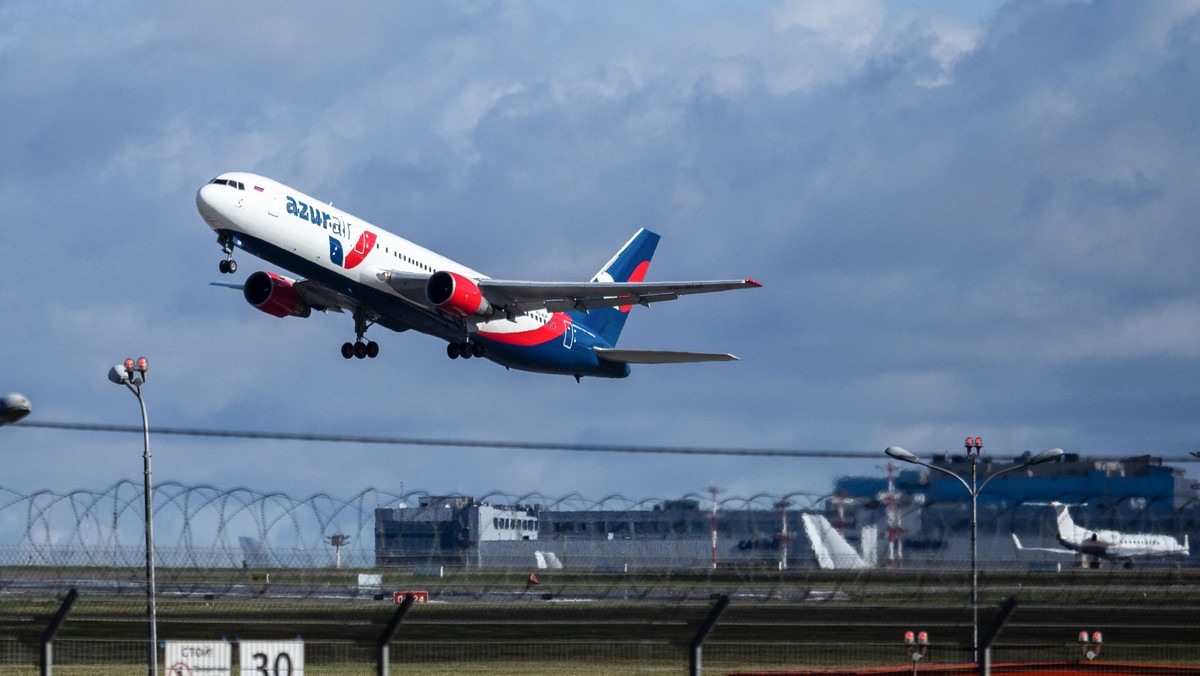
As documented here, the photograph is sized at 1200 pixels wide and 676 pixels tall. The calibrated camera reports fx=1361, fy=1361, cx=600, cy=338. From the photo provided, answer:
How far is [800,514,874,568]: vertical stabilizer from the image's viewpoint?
21.6m

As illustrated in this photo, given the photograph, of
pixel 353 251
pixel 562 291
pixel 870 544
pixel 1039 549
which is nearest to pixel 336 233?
pixel 353 251

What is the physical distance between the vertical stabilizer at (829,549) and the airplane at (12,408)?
40.3 feet

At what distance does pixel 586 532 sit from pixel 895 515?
204 inches

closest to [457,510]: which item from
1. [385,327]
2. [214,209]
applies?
[214,209]

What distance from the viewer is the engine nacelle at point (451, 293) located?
50.3 metres

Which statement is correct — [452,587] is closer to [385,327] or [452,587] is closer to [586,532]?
[586,532]

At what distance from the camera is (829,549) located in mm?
21953

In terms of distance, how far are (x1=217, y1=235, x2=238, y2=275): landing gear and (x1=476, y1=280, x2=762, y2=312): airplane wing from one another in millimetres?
10361

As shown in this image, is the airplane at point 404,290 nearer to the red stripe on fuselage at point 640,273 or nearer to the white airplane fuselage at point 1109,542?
the red stripe on fuselage at point 640,273

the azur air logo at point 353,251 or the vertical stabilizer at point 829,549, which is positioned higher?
the azur air logo at point 353,251

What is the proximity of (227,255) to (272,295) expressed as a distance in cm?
824

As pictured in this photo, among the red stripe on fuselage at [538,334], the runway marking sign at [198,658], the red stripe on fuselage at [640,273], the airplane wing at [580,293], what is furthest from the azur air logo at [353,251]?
the runway marking sign at [198,658]

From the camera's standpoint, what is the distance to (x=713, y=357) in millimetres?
59594

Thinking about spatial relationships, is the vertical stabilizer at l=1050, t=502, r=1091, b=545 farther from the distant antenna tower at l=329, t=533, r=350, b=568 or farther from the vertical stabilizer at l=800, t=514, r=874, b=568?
the distant antenna tower at l=329, t=533, r=350, b=568
